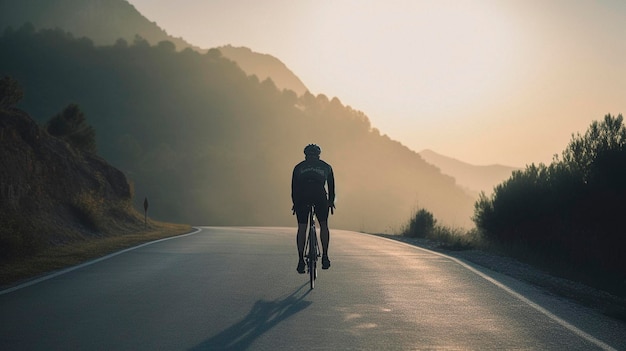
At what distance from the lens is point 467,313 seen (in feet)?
28.8

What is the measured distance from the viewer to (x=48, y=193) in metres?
23.7

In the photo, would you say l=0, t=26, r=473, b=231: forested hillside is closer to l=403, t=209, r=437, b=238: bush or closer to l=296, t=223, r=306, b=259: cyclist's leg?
l=403, t=209, r=437, b=238: bush

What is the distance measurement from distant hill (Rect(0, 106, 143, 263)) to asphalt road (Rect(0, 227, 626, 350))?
5096 millimetres

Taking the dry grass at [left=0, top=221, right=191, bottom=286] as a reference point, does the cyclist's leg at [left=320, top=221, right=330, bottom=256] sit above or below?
above

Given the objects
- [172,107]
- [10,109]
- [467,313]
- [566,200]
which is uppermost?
[172,107]

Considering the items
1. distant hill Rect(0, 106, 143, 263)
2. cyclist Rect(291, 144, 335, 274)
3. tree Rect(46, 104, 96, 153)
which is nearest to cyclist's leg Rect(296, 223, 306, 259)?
cyclist Rect(291, 144, 335, 274)

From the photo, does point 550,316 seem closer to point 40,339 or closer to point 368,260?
point 40,339

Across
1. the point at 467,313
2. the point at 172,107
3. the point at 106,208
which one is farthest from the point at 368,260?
the point at 172,107

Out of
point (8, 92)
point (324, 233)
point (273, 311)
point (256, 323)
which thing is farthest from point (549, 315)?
point (8, 92)

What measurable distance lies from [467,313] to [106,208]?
22.8m

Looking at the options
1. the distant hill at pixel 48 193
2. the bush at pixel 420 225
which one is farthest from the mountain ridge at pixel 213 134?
the distant hill at pixel 48 193

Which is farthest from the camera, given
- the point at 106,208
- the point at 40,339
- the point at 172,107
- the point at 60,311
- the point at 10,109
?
the point at 172,107

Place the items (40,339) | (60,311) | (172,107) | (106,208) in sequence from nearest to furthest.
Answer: (40,339), (60,311), (106,208), (172,107)

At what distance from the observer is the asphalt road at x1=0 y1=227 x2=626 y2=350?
22.9 feet
